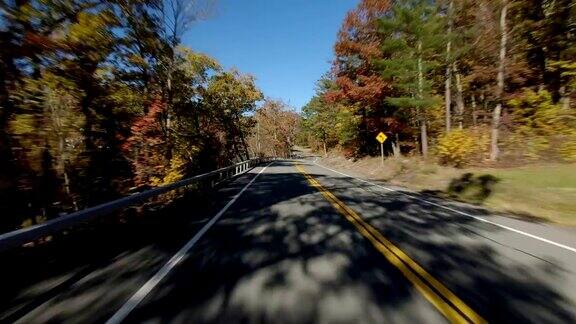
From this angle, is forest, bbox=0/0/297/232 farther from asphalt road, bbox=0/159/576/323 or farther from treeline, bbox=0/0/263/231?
asphalt road, bbox=0/159/576/323

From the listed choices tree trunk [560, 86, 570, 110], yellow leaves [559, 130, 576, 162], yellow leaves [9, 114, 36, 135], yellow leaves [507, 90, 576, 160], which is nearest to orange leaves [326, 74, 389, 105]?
yellow leaves [507, 90, 576, 160]

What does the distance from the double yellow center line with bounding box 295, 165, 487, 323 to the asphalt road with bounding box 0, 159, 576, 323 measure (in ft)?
0.06

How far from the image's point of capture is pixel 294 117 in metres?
102

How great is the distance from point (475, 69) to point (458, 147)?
880 cm

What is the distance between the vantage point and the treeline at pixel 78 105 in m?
8.54

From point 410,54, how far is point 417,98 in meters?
3.16

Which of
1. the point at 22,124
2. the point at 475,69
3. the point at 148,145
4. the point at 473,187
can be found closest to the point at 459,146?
the point at 473,187

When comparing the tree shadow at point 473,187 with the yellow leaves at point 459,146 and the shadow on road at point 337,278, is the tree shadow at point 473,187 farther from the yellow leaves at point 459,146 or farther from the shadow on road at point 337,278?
the shadow on road at point 337,278

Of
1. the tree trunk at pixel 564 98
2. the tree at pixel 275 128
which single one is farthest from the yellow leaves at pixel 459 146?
the tree at pixel 275 128

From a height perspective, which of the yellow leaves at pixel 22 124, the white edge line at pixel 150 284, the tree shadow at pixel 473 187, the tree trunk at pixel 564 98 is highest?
the yellow leaves at pixel 22 124

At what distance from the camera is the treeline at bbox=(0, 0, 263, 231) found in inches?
336

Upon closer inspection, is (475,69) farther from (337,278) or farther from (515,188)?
(337,278)

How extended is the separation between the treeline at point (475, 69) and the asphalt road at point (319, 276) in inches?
528

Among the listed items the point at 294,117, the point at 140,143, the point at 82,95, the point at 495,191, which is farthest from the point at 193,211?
the point at 294,117
